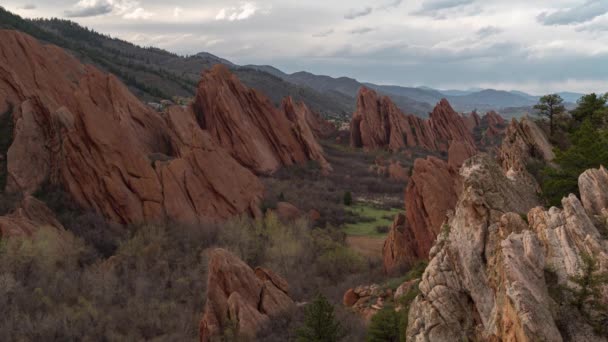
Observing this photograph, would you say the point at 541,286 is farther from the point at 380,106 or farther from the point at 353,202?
the point at 380,106

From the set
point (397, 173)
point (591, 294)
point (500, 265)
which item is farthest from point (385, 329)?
point (397, 173)

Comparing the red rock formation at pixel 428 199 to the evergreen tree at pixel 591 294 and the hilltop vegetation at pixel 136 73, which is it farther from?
the hilltop vegetation at pixel 136 73

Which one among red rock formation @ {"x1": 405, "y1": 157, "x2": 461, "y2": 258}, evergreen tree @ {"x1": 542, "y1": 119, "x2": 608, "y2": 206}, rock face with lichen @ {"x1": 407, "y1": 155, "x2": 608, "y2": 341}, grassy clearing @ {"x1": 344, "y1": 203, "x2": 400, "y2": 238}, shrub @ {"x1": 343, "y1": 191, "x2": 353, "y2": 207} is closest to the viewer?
rock face with lichen @ {"x1": 407, "y1": 155, "x2": 608, "y2": 341}

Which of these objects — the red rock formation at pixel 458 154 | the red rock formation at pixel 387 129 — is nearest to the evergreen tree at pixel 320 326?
the red rock formation at pixel 458 154

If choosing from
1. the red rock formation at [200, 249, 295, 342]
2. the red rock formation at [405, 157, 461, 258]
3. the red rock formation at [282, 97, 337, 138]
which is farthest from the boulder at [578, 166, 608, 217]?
the red rock formation at [282, 97, 337, 138]

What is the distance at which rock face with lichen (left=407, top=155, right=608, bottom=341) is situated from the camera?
784 centimetres

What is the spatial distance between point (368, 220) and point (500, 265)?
35720mm

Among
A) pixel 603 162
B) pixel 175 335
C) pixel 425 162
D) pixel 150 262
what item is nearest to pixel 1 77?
pixel 150 262

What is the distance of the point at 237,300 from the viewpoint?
2000 cm

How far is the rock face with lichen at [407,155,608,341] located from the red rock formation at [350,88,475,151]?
74382 mm

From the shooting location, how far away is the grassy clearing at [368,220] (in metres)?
40.2

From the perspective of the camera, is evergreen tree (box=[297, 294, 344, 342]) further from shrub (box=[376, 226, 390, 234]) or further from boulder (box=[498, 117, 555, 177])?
shrub (box=[376, 226, 390, 234])

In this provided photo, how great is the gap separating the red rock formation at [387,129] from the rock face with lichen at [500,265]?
74382 millimetres

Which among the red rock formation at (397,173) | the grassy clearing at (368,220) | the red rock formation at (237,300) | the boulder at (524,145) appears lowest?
the grassy clearing at (368,220)
